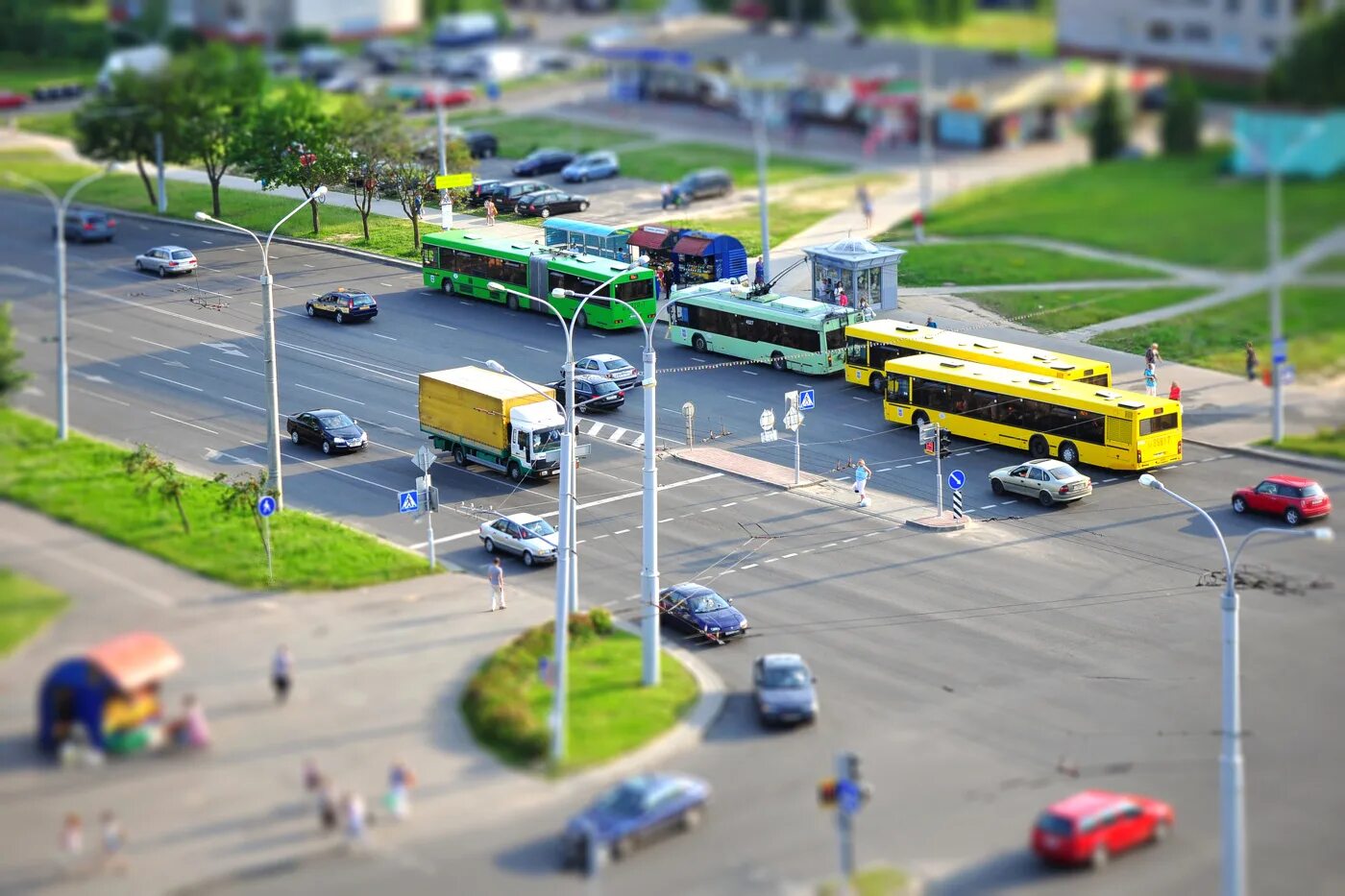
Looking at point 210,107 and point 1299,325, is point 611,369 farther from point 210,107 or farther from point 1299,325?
point 1299,325

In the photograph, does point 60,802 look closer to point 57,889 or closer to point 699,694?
point 57,889

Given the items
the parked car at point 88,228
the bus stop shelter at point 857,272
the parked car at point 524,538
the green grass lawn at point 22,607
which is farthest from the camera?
the bus stop shelter at point 857,272

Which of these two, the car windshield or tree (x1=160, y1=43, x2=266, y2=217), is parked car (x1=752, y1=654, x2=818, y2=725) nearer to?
the car windshield

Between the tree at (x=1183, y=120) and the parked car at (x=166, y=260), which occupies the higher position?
the tree at (x=1183, y=120)

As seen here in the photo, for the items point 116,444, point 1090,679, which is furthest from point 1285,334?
point 116,444

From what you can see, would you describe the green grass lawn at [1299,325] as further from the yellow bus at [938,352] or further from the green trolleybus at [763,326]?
the green trolleybus at [763,326]

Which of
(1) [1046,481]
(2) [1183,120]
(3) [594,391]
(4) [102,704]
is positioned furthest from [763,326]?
(2) [1183,120]

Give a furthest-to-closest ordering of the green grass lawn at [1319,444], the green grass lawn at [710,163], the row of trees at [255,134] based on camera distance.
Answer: the green grass lawn at [710,163] < the row of trees at [255,134] < the green grass lawn at [1319,444]

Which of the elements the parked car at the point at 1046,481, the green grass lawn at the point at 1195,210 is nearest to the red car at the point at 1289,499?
the parked car at the point at 1046,481
